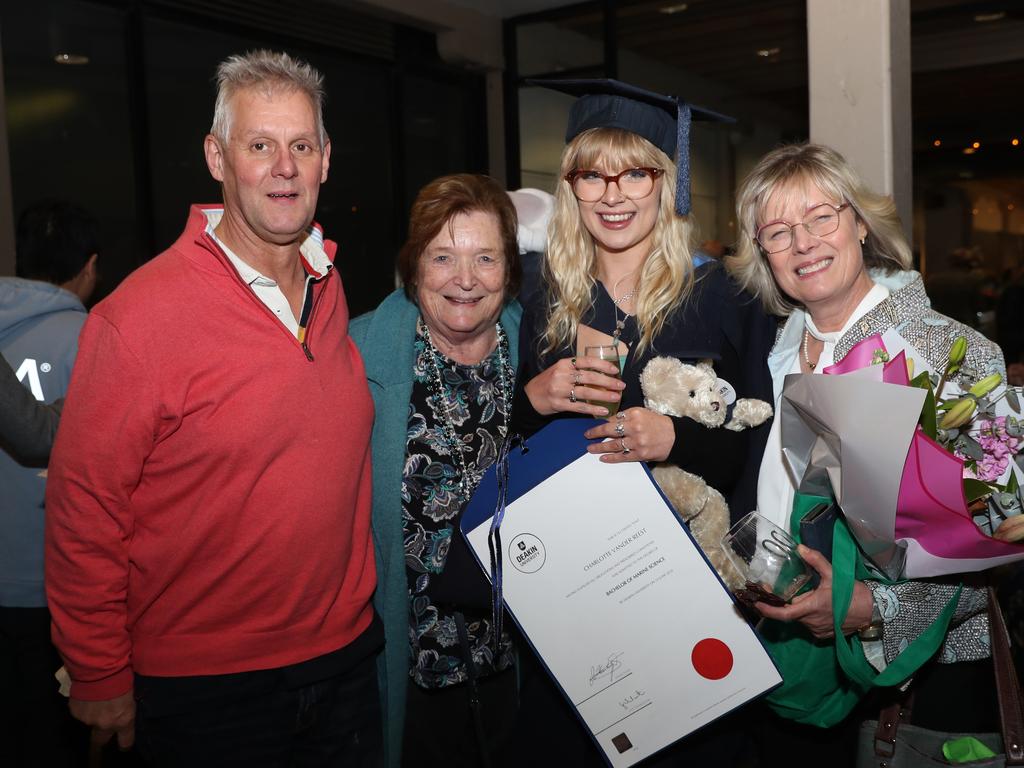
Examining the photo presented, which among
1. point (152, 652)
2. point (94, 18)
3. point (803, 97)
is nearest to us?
point (152, 652)

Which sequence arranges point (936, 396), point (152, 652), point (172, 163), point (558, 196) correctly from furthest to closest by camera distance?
point (172, 163) < point (558, 196) < point (152, 652) < point (936, 396)

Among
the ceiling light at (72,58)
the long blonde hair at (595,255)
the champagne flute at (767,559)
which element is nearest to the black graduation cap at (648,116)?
the long blonde hair at (595,255)

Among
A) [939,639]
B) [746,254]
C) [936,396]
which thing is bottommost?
[939,639]

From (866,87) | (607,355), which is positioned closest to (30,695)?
(607,355)

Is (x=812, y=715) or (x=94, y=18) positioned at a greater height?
(x=94, y=18)

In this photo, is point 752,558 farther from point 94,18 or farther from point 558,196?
point 94,18

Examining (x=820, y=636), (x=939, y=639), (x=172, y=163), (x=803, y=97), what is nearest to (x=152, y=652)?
(x=820, y=636)

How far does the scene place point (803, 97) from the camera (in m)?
9.85

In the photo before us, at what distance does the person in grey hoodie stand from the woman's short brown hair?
43.2 inches

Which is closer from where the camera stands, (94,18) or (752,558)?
(752,558)

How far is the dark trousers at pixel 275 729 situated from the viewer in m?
1.79

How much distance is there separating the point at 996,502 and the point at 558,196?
4.17ft
